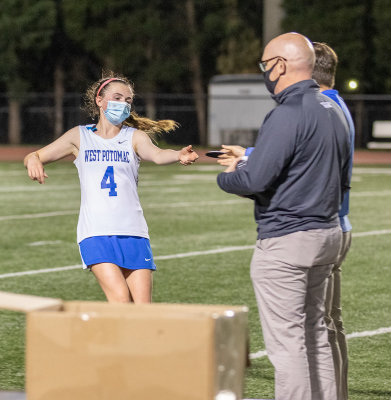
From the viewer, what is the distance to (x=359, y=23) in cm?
4219

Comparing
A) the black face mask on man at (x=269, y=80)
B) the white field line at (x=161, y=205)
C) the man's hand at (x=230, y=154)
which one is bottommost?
the white field line at (x=161, y=205)

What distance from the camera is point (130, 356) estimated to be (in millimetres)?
3268

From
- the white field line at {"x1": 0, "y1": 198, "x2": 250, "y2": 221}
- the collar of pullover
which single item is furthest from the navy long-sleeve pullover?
the white field line at {"x1": 0, "y1": 198, "x2": 250, "y2": 221}

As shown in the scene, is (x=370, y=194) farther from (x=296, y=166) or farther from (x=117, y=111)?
(x=296, y=166)

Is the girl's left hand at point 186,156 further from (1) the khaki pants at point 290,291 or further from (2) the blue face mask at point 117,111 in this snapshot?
(1) the khaki pants at point 290,291

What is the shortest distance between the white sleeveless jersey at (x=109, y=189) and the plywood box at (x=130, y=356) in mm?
2397

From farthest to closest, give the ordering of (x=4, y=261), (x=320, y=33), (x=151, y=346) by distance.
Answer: (x=320, y=33) < (x=4, y=261) < (x=151, y=346)

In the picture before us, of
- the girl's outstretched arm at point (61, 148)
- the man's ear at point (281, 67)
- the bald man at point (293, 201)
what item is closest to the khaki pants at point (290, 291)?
the bald man at point (293, 201)

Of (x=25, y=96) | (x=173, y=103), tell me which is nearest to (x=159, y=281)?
(x=25, y=96)

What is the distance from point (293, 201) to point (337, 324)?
3.80ft

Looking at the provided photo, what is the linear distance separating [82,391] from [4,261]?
26.2 ft

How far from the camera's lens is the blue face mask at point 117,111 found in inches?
233

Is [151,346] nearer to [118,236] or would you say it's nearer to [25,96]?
[118,236]

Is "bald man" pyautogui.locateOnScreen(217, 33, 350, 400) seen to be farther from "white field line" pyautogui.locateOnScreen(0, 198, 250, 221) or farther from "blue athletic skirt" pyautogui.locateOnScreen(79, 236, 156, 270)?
"white field line" pyautogui.locateOnScreen(0, 198, 250, 221)
